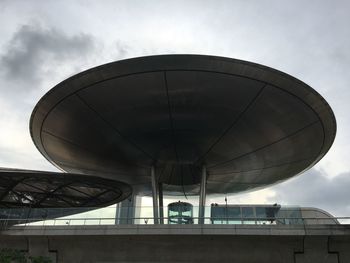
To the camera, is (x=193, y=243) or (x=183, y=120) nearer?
(x=193, y=243)

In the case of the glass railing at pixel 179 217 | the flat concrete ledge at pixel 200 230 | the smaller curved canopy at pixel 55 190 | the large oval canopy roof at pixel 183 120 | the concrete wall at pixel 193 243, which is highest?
the large oval canopy roof at pixel 183 120

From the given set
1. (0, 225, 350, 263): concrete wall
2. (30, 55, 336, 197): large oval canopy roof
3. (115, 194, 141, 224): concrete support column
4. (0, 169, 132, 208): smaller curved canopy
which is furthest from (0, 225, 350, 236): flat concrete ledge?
(0, 169, 132, 208): smaller curved canopy

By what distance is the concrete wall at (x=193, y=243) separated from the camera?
16703 millimetres

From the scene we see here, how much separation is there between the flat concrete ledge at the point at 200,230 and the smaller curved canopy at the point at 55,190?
7.98m

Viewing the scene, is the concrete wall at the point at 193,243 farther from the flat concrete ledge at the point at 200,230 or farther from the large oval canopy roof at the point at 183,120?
the large oval canopy roof at the point at 183,120

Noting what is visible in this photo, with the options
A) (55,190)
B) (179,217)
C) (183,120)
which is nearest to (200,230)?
(179,217)

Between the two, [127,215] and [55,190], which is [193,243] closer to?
[127,215]

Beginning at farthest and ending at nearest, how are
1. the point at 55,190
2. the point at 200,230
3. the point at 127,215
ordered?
the point at 55,190 → the point at 127,215 → the point at 200,230

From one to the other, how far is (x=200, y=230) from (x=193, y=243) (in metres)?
0.87

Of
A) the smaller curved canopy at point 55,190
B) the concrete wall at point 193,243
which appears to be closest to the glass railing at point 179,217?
the concrete wall at point 193,243

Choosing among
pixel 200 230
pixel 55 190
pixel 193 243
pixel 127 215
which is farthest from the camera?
pixel 55 190

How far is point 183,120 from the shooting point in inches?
852

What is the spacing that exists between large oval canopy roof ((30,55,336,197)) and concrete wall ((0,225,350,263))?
6.19m

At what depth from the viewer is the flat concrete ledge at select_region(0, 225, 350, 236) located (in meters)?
16.5
